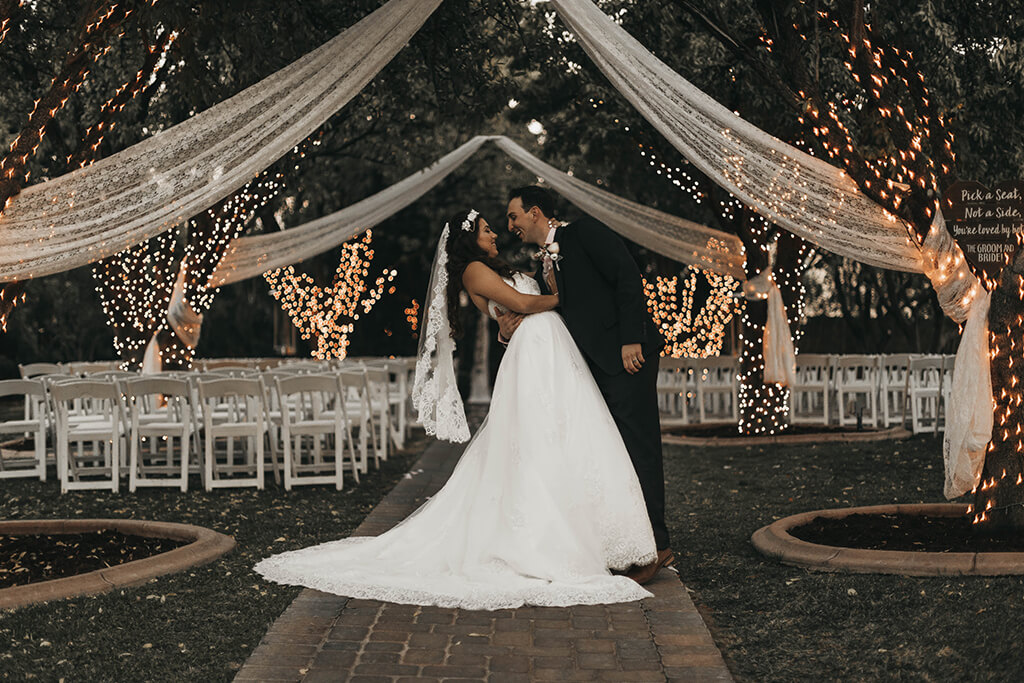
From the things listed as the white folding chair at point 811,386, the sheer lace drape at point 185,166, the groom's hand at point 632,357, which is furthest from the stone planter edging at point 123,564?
the white folding chair at point 811,386

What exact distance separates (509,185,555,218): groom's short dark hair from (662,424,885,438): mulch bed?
7657 millimetres

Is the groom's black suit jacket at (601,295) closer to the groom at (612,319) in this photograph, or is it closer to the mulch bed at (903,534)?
the groom at (612,319)

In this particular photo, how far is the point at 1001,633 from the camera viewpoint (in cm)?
437

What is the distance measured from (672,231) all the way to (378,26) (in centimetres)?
532

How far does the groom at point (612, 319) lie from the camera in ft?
18.8

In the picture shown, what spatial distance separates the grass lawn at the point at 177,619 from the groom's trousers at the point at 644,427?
5.95 ft

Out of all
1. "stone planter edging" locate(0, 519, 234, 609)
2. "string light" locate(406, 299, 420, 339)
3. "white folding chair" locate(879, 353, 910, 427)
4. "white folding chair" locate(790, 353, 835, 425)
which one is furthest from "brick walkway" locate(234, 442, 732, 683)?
"string light" locate(406, 299, 420, 339)

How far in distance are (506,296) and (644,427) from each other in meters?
0.98

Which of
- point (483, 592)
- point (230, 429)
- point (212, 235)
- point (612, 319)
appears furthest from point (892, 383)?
point (483, 592)

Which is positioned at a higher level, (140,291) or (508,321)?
(140,291)

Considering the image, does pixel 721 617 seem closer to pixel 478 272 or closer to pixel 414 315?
pixel 478 272

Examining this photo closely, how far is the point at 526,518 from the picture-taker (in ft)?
18.2

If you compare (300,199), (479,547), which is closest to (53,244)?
(479,547)

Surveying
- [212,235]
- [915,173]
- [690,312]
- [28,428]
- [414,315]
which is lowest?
[28,428]
